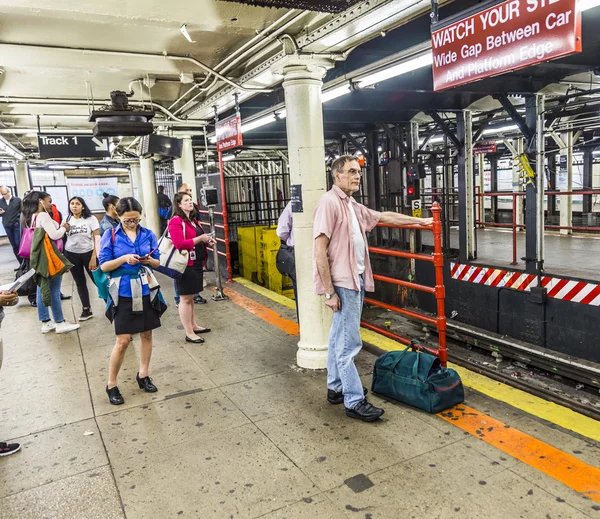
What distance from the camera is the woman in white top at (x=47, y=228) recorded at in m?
5.47

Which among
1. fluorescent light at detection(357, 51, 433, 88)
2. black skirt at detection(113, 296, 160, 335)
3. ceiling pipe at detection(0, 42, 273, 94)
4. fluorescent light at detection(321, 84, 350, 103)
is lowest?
black skirt at detection(113, 296, 160, 335)

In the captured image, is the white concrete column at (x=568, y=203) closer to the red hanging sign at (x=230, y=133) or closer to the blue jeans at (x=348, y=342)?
the red hanging sign at (x=230, y=133)

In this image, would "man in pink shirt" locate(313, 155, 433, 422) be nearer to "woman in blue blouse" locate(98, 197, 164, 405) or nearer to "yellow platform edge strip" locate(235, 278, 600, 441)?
"yellow platform edge strip" locate(235, 278, 600, 441)

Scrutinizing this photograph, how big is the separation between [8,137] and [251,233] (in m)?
5.92

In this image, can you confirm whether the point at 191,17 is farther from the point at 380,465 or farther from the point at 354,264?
the point at 380,465

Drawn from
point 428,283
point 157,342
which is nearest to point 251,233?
point 428,283

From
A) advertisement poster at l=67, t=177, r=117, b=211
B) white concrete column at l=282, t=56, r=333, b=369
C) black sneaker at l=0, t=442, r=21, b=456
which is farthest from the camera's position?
advertisement poster at l=67, t=177, r=117, b=211

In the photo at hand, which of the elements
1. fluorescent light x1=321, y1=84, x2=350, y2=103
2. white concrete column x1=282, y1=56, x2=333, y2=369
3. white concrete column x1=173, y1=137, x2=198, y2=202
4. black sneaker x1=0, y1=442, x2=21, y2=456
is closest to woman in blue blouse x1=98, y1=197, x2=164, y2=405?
black sneaker x1=0, y1=442, x2=21, y2=456

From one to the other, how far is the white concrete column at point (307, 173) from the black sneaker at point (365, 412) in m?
0.95

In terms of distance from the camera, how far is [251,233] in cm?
918

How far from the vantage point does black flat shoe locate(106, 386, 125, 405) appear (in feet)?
12.2

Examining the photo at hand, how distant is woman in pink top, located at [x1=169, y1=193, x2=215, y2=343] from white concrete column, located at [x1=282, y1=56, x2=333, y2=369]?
1.29 m

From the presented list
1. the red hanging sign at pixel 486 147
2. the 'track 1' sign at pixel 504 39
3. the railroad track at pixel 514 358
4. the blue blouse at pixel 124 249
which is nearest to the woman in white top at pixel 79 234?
the blue blouse at pixel 124 249

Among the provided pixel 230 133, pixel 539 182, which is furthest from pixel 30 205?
pixel 539 182
